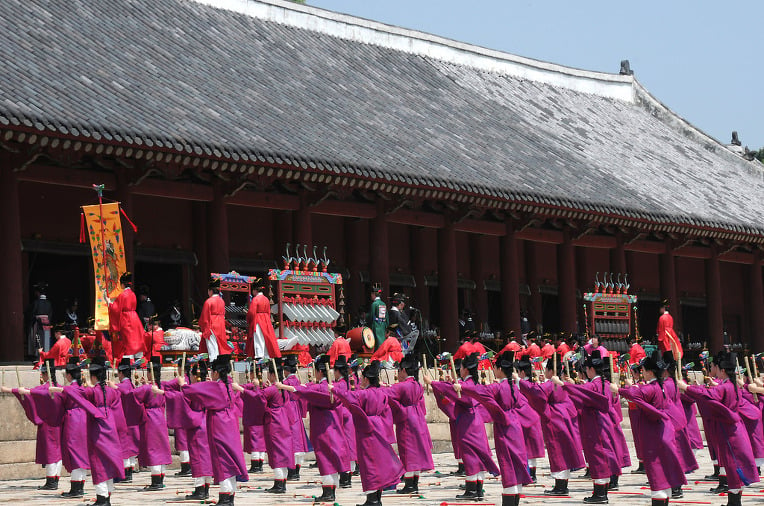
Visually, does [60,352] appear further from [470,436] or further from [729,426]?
[729,426]

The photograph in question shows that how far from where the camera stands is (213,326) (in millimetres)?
16297

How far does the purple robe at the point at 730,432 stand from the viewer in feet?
39.5

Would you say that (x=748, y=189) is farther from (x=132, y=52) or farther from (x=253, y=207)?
(x=132, y=52)

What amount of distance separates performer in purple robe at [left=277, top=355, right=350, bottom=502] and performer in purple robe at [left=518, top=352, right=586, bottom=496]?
2082 millimetres

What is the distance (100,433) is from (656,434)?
523 centimetres

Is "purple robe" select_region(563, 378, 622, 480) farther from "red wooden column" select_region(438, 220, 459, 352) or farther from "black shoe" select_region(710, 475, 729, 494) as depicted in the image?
"red wooden column" select_region(438, 220, 459, 352)

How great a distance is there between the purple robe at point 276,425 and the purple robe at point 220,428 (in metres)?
1.38

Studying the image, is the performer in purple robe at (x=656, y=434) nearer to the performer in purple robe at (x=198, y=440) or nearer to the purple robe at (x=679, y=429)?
the purple robe at (x=679, y=429)

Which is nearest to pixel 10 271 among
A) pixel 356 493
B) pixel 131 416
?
pixel 131 416

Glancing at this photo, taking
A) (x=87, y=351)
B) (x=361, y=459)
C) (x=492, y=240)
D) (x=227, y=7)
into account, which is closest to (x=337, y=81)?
(x=227, y=7)

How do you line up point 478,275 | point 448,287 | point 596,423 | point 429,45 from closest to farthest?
point 596,423, point 448,287, point 478,275, point 429,45

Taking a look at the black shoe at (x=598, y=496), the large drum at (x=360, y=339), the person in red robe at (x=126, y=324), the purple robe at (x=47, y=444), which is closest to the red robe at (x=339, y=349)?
the large drum at (x=360, y=339)

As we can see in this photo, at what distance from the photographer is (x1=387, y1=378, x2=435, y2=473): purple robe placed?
44.4 ft

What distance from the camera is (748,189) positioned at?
32.0 m
